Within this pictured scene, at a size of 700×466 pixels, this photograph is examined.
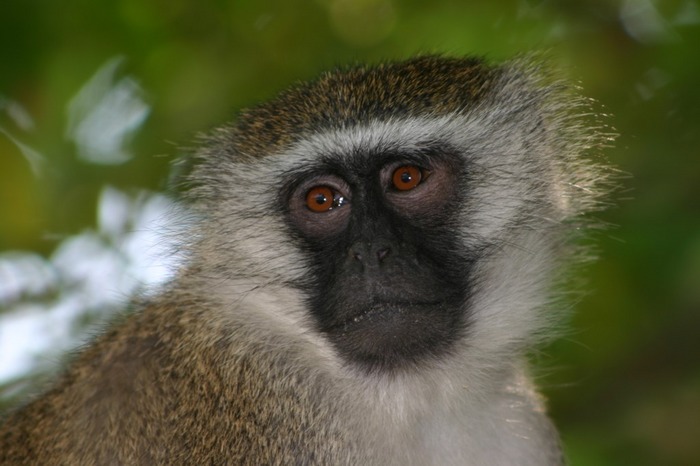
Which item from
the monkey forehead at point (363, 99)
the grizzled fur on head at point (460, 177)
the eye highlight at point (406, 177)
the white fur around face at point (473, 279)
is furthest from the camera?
the monkey forehead at point (363, 99)

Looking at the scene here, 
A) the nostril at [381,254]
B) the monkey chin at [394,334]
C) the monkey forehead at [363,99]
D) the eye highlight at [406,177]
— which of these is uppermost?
the monkey forehead at [363,99]

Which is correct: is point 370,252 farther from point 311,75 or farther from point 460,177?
point 311,75

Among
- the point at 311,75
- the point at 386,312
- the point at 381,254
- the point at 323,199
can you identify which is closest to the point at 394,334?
the point at 386,312

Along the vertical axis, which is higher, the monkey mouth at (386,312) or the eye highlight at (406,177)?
the eye highlight at (406,177)

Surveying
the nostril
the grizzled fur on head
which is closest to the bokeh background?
the grizzled fur on head

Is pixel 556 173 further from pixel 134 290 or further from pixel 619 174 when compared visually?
pixel 134 290

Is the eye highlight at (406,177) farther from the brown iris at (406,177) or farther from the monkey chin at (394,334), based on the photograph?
the monkey chin at (394,334)

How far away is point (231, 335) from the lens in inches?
193

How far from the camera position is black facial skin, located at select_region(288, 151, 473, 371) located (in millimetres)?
4469

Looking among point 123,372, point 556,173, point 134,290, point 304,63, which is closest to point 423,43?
point 304,63

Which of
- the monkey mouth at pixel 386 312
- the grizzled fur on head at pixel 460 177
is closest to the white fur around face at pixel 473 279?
the grizzled fur on head at pixel 460 177

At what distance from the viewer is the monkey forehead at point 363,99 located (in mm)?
5078

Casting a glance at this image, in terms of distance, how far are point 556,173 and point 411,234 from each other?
1.14m

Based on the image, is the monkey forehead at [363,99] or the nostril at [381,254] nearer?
the nostril at [381,254]
